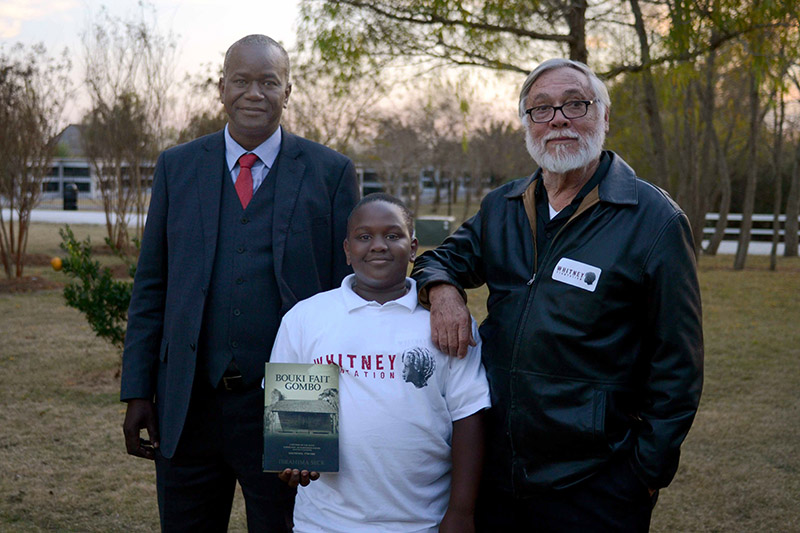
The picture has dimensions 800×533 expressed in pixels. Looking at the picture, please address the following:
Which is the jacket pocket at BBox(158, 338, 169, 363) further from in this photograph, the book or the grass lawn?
the grass lawn

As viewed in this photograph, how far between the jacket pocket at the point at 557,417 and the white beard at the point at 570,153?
676 millimetres

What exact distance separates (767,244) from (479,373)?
27.9 meters

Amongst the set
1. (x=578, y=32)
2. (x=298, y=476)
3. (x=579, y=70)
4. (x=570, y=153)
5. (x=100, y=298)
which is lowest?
(x=100, y=298)

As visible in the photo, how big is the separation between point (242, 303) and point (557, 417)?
1.13 m

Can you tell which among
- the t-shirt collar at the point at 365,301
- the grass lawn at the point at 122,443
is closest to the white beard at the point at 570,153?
the t-shirt collar at the point at 365,301

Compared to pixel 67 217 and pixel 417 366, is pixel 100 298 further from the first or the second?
pixel 67 217

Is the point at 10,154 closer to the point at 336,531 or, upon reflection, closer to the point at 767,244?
the point at 336,531

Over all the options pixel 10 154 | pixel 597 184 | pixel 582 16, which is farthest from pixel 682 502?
pixel 10 154

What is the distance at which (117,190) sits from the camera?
62.0 ft

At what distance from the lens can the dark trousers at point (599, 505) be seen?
7.77ft

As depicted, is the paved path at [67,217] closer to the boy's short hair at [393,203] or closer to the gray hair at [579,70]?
the boy's short hair at [393,203]

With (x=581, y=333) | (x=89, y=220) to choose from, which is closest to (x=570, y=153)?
(x=581, y=333)

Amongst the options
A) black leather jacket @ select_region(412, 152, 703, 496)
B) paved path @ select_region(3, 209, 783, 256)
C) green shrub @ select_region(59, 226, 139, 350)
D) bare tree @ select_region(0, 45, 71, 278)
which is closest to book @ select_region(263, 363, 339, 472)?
black leather jacket @ select_region(412, 152, 703, 496)

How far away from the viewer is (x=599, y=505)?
2391 millimetres
